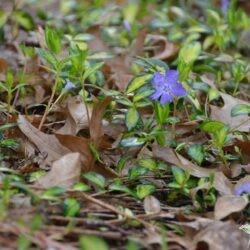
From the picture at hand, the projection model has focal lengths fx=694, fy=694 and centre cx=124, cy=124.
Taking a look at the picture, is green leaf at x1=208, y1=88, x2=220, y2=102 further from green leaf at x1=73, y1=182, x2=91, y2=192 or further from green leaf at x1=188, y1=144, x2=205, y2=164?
green leaf at x1=73, y1=182, x2=91, y2=192

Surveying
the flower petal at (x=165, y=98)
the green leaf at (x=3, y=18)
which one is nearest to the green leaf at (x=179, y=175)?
the flower petal at (x=165, y=98)

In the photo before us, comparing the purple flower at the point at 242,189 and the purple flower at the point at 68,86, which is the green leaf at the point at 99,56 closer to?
the purple flower at the point at 68,86

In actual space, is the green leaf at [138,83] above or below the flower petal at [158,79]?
below

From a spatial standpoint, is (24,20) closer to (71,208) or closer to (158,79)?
(158,79)

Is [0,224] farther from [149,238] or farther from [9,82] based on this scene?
[9,82]

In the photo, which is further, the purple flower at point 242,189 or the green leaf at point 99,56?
the green leaf at point 99,56

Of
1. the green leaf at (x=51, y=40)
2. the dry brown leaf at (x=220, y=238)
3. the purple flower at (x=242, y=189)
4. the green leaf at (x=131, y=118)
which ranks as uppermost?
the green leaf at (x=51, y=40)

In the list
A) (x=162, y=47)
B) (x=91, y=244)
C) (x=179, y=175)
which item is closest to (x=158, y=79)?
(x=179, y=175)
